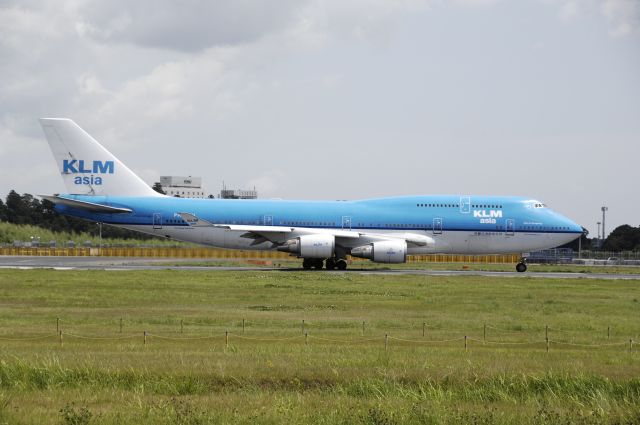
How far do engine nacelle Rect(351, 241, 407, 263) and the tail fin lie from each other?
1726cm

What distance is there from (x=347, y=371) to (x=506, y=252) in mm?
49369

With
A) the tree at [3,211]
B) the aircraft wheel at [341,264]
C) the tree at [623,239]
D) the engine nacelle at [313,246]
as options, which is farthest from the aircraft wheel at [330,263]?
the tree at [623,239]

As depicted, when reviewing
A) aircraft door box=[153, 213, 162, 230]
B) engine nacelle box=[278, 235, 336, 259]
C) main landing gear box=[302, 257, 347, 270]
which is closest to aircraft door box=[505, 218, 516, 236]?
main landing gear box=[302, 257, 347, 270]

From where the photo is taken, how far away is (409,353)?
24.0 metres

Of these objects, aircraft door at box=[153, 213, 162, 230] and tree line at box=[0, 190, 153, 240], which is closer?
aircraft door at box=[153, 213, 162, 230]

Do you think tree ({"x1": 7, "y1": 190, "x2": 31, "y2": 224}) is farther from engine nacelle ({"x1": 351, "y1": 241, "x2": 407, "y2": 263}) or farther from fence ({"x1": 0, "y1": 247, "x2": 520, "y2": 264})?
engine nacelle ({"x1": 351, "y1": 241, "x2": 407, "y2": 263})

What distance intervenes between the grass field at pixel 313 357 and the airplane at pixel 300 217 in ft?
59.1

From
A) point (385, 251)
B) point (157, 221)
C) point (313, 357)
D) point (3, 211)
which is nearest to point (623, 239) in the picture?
point (3, 211)

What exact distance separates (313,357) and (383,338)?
21.3 ft

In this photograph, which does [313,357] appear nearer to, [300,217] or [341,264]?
[300,217]

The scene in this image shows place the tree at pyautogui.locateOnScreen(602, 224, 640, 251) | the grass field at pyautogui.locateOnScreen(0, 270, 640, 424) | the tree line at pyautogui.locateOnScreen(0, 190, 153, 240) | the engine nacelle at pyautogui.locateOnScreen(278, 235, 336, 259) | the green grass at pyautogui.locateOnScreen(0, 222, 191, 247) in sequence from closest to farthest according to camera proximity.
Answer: the grass field at pyautogui.locateOnScreen(0, 270, 640, 424) → the engine nacelle at pyautogui.locateOnScreen(278, 235, 336, 259) → the green grass at pyautogui.locateOnScreen(0, 222, 191, 247) → the tree line at pyautogui.locateOnScreen(0, 190, 153, 240) → the tree at pyautogui.locateOnScreen(602, 224, 640, 251)

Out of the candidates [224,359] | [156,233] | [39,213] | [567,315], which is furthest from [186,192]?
[224,359]

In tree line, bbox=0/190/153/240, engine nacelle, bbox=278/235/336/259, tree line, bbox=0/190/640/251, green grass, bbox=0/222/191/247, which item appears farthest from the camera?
tree line, bbox=0/190/640/251

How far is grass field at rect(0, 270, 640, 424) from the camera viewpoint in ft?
53.5
